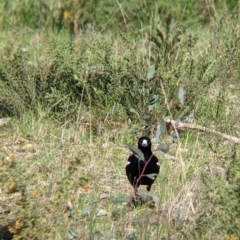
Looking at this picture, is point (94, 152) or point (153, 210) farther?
point (94, 152)

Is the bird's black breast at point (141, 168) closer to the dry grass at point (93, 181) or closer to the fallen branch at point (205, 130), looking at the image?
the dry grass at point (93, 181)

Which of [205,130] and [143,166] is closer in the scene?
[143,166]

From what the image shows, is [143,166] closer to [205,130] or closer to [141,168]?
[141,168]

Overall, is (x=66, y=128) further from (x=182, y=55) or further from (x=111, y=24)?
(x=111, y=24)

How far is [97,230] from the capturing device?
4.52 metres

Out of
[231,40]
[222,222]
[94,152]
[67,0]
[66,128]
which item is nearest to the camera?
[222,222]

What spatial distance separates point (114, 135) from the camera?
5.91m

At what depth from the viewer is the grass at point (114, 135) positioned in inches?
168

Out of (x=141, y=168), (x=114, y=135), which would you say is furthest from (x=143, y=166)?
(x=114, y=135)

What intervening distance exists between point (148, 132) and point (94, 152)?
0.49 m

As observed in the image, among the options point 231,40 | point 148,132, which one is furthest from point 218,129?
point 231,40

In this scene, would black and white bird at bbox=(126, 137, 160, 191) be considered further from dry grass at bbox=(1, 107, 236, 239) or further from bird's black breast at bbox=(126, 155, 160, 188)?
dry grass at bbox=(1, 107, 236, 239)

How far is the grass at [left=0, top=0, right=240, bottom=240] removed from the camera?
14.0 ft

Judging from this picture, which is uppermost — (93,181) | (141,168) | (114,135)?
(141,168)
